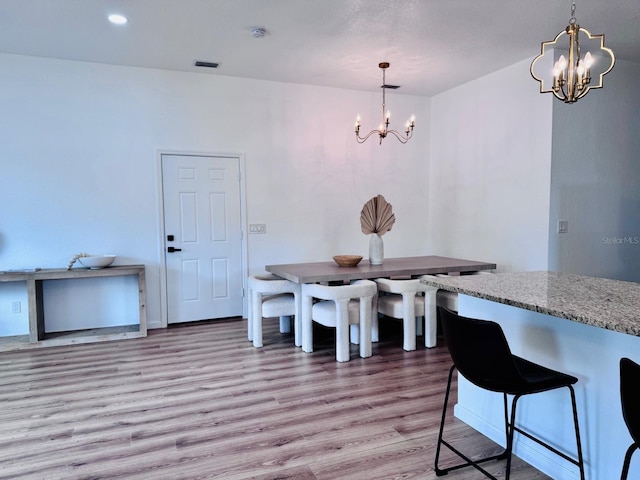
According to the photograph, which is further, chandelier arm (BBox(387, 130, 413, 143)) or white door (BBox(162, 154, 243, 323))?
chandelier arm (BBox(387, 130, 413, 143))

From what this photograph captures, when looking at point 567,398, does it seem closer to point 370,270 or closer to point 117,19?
point 370,270

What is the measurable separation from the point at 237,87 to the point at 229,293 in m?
2.50

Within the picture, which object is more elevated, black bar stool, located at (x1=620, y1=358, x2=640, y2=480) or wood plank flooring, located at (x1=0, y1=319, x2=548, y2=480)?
black bar stool, located at (x1=620, y1=358, x2=640, y2=480)

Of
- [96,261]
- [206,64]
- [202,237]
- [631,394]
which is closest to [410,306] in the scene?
[202,237]

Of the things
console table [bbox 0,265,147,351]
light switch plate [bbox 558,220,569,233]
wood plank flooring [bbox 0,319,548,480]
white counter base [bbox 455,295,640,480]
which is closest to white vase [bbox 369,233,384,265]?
wood plank flooring [bbox 0,319,548,480]

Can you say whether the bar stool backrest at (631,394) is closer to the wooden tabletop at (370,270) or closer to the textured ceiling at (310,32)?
the wooden tabletop at (370,270)

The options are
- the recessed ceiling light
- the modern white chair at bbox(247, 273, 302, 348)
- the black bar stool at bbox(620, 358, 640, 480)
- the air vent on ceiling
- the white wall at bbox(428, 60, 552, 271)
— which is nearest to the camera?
the black bar stool at bbox(620, 358, 640, 480)

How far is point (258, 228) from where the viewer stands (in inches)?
207

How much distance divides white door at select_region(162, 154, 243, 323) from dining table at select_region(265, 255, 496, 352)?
863 millimetres

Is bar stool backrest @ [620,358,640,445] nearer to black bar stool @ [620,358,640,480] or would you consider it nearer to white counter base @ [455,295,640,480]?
black bar stool @ [620,358,640,480]

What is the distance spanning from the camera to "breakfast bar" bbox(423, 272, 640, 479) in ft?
5.56

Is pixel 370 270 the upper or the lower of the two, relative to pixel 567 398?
upper

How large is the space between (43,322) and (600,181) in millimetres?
6119

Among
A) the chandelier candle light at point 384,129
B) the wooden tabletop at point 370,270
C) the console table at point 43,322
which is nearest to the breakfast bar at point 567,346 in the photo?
the wooden tabletop at point 370,270
